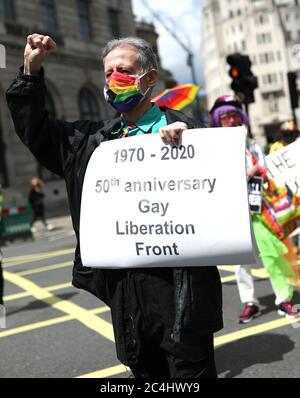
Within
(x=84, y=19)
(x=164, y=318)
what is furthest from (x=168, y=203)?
(x=84, y=19)

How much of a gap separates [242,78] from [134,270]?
8600 mm

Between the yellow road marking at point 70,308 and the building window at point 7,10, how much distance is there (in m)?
18.9

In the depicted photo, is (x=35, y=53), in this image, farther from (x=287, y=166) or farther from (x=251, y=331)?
A: (x=251, y=331)

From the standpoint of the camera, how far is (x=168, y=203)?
6.93ft

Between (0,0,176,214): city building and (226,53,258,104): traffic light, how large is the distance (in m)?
14.1

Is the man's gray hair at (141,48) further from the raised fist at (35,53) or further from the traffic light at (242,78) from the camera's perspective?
the traffic light at (242,78)

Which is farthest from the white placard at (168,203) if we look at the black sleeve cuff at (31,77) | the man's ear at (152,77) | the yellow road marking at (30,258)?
the yellow road marking at (30,258)

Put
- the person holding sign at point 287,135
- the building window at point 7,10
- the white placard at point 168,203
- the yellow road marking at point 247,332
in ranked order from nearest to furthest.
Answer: the white placard at point 168,203 → the yellow road marking at point 247,332 → the person holding sign at point 287,135 → the building window at point 7,10

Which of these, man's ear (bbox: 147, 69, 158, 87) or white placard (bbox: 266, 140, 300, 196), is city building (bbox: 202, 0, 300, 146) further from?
man's ear (bbox: 147, 69, 158, 87)

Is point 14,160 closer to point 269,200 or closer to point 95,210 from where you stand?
point 269,200

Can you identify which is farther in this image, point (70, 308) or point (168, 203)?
point (70, 308)

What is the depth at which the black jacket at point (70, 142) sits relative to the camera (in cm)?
214

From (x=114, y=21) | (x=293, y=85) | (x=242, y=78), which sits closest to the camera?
(x=242, y=78)
